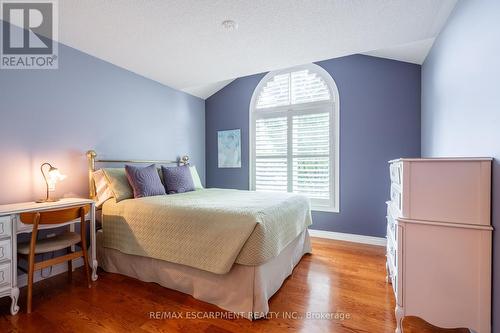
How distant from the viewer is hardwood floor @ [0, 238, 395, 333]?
1643mm

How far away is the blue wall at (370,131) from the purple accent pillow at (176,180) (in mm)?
2007

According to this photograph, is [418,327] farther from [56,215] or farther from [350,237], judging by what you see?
[56,215]

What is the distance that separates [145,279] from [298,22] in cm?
276

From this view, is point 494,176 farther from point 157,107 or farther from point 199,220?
point 157,107

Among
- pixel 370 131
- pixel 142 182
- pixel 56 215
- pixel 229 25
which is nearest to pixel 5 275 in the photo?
pixel 56 215

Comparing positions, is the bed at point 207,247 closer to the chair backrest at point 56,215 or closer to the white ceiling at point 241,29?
the chair backrest at point 56,215

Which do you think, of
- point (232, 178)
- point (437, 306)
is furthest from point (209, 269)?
point (232, 178)

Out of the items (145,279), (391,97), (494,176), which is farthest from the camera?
(391,97)

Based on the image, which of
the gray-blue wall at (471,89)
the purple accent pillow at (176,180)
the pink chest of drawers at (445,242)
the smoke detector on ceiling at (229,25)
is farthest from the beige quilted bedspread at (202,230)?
the smoke detector on ceiling at (229,25)

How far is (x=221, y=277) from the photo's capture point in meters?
1.86

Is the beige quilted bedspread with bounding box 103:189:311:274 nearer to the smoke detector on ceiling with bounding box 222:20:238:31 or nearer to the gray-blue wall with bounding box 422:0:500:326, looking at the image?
the gray-blue wall with bounding box 422:0:500:326

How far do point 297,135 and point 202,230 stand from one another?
97.9 inches

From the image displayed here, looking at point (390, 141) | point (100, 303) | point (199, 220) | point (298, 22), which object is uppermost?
point (298, 22)

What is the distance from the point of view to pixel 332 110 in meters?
3.57
